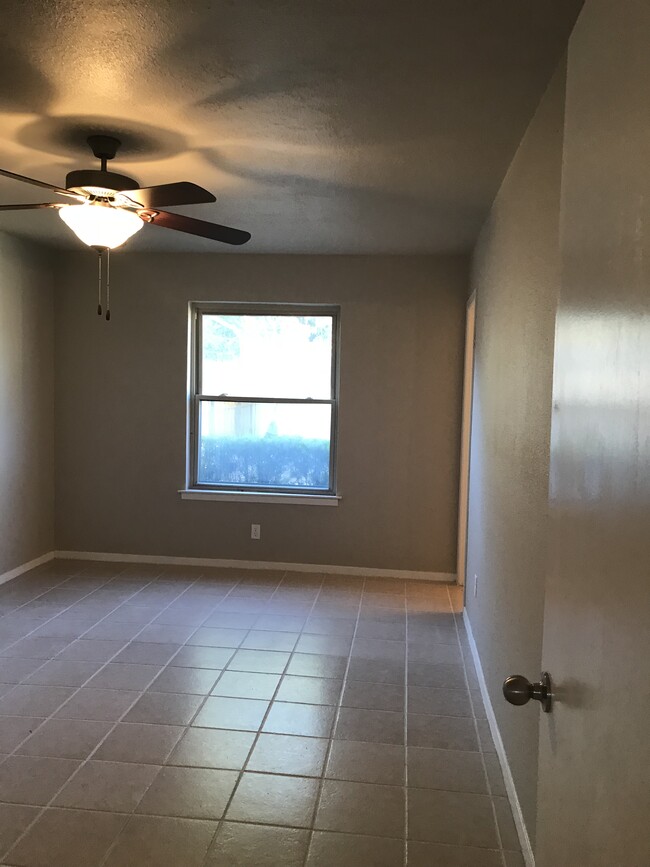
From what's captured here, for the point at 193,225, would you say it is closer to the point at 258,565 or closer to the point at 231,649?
the point at 231,649

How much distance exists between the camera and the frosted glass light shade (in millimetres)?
2600

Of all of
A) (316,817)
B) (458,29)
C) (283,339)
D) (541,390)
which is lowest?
(316,817)

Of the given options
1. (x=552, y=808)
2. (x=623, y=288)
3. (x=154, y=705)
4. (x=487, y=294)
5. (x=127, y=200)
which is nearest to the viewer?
(x=623, y=288)

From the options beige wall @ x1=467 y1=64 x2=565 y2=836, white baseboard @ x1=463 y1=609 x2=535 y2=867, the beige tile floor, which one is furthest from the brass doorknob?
the beige tile floor

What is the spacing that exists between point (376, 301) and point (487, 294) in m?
1.51

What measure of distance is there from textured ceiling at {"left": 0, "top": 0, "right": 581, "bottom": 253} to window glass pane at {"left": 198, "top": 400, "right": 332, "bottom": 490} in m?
1.94

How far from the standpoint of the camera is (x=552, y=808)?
3.44 feet

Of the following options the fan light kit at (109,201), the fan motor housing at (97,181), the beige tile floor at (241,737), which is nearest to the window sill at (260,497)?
the beige tile floor at (241,737)

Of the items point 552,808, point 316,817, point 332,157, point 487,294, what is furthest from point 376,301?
point 552,808

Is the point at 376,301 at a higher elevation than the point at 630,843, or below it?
higher

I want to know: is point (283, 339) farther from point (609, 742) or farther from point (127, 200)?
point (609, 742)

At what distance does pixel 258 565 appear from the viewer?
532cm

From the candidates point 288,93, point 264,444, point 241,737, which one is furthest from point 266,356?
point 241,737

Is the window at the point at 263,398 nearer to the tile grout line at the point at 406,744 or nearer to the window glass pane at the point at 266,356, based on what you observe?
the window glass pane at the point at 266,356
